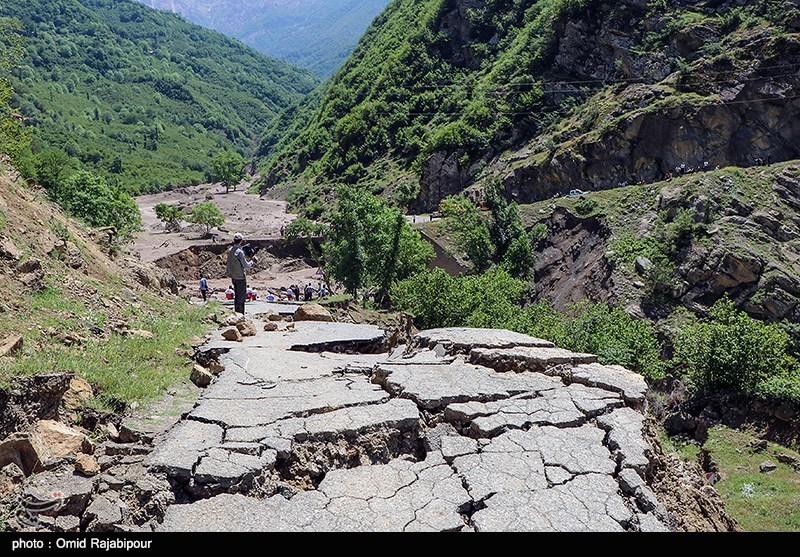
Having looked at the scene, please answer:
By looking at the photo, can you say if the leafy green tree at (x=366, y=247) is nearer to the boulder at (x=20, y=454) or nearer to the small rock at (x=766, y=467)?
the small rock at (x=766, y=467)

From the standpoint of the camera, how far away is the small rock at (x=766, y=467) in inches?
523

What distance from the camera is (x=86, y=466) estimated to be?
420cm

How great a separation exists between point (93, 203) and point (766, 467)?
1306 inches

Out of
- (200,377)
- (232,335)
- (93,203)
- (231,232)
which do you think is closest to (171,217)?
(231,232)

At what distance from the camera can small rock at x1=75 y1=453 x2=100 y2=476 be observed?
4.19 metres

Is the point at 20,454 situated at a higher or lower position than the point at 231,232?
higher

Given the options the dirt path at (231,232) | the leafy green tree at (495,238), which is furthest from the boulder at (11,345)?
the leafy green tree at (495,238)

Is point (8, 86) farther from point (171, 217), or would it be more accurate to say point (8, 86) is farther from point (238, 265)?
point (171, 217)

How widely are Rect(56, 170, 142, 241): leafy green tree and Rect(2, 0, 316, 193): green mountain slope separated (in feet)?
84.8

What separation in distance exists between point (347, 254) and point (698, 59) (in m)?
29.7

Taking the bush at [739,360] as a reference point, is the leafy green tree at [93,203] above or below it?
below

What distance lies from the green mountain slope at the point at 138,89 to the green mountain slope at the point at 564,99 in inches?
1338

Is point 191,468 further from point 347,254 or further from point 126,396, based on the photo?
point 347,254
